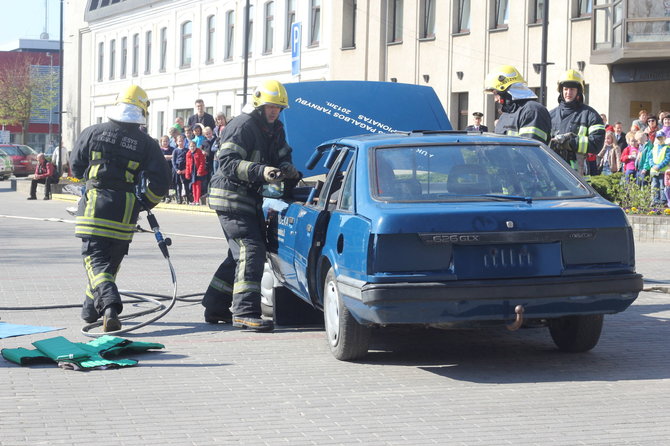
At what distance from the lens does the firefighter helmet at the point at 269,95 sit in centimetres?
968

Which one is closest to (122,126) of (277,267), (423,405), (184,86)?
(277,267)

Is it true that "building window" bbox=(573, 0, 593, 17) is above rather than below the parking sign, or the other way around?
above

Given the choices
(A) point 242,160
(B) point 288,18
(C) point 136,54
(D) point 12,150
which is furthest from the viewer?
(C) point 136,54

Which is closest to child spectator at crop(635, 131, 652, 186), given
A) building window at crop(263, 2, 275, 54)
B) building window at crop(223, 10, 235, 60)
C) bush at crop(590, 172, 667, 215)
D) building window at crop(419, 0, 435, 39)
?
bush at crop(590, 172, 667, 215)

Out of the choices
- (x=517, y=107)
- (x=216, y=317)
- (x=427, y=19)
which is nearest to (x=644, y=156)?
(x=517, y=107)

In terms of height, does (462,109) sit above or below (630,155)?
above

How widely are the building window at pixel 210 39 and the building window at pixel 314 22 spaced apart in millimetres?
7853

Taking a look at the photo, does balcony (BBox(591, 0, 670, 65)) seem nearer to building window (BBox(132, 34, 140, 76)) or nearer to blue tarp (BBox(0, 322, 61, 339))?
blue tarp (BBox(0, 322, 61, 339))

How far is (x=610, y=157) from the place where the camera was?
79.9ft

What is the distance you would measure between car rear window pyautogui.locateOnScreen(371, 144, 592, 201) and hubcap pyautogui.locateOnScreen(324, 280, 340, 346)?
0.76 meters

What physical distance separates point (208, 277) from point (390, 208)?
250 inches

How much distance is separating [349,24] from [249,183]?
1316 inches

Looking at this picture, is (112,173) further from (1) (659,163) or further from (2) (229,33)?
(2) (229,33)

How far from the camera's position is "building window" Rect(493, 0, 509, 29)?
115 feet
